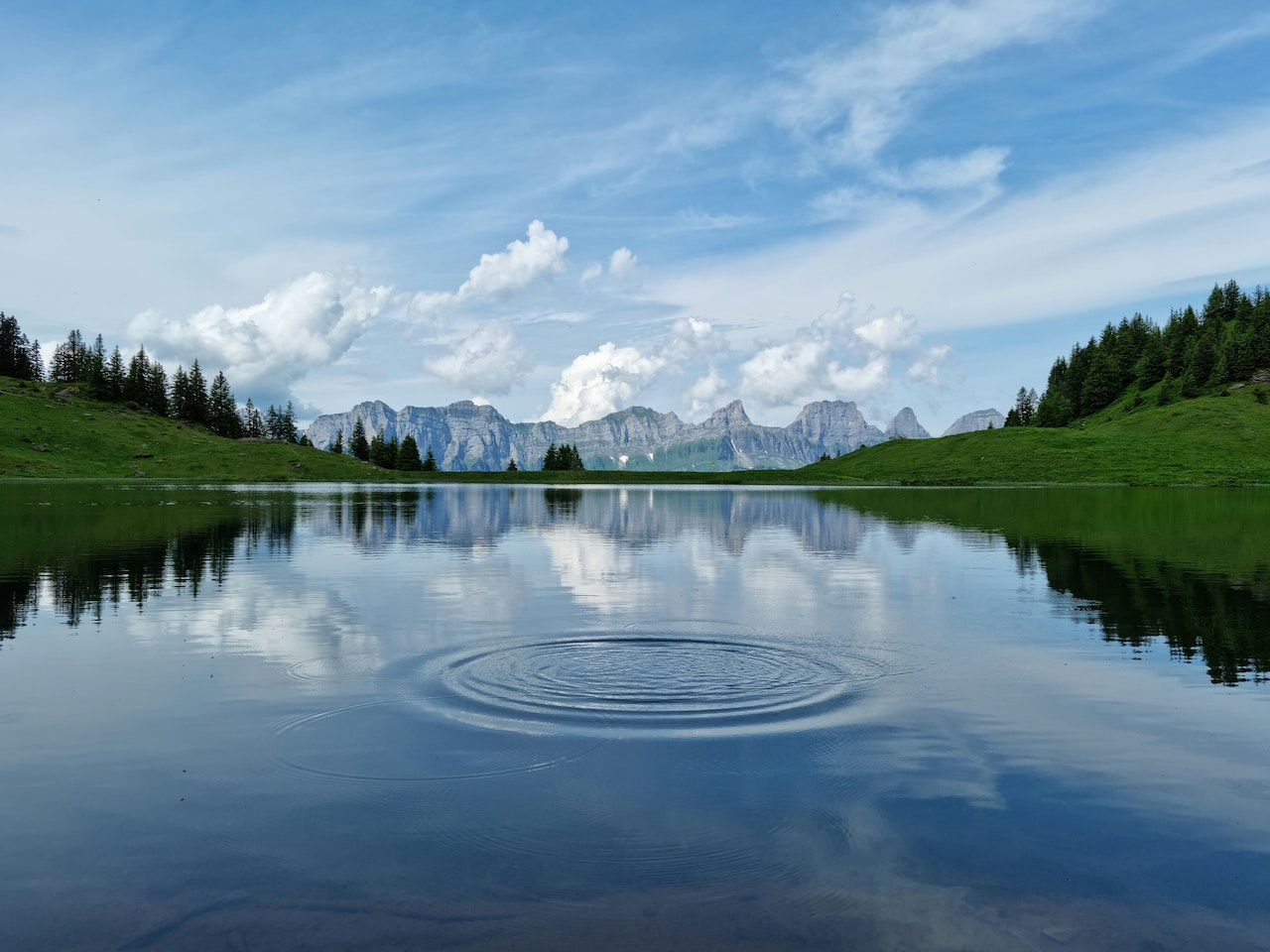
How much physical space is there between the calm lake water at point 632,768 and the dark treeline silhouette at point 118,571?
0.46 metres

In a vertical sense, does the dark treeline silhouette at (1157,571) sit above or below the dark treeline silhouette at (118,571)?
below

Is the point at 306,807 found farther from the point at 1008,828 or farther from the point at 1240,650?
the point at 1240,650

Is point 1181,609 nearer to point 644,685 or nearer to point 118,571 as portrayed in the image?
point 644,685

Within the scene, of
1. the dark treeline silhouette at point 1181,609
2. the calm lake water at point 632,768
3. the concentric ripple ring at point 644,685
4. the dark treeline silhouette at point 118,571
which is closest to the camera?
the calm lake water at point 632,768

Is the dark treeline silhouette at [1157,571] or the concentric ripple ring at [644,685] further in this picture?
the dark treeline silhouette at [1157,571]

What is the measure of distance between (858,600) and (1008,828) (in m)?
21.0

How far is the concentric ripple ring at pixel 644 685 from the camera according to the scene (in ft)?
55.7

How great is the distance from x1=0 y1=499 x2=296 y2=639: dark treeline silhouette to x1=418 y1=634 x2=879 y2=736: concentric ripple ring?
49.0ft

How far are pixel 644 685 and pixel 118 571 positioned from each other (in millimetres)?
30773

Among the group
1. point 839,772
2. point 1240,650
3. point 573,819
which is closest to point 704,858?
point 573,819

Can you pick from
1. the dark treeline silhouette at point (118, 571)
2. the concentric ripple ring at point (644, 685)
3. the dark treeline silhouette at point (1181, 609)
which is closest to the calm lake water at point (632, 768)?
the concentric ripple ring at point (644, 685)

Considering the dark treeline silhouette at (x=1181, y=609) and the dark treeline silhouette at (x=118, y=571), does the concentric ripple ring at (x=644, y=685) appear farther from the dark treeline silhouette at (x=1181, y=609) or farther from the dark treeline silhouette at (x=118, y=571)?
the dark treeline silhouette at (x=118, y=571)

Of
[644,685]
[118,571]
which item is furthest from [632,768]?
[118,571]

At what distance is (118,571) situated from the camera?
3941 centimetres
